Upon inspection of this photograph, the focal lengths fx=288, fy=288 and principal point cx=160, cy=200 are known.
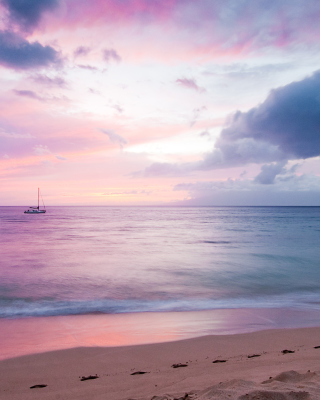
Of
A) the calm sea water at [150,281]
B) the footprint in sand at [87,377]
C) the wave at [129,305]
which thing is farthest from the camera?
the calm sea water at [150,281]

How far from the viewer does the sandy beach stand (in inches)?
161

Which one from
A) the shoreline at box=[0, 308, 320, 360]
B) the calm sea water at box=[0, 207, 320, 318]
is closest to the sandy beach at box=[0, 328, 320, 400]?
the shoreline at box=[0, 308, 320, 360]

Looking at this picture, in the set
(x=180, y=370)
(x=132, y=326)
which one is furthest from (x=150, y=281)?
(x=180, y=370)

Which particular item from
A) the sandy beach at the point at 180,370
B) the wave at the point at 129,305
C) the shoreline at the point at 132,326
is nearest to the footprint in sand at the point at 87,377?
the sandy beach at the point at 180,370

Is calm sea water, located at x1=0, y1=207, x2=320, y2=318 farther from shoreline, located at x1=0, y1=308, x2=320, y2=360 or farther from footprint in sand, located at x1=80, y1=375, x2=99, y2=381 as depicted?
footprint in sand, located at x1=80, y1=375, x2=99, y2=381

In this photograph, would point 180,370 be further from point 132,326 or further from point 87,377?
point 132,326

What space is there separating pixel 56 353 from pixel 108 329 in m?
1.92

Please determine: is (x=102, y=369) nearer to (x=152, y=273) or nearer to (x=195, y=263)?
(x=152, y=273)

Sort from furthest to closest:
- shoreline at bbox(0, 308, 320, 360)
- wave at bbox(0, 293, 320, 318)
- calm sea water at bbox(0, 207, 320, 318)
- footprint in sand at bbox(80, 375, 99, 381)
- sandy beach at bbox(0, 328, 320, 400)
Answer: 1. calm sea water at bbox(0, 207, 320, 318)
2. wave at bbox(0, 293, 320, 318)
3. shoreline at bbox(0, 308, 320, 360)
4. footprint in sand at bbox(80, 375, 99, 381)
5. sandy beach at bbox(0, 328, 320, 400)

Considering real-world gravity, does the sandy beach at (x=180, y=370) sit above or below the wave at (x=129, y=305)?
above

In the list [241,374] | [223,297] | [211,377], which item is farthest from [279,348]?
[223,297]

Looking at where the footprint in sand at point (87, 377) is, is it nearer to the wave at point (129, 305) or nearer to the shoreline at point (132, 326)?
the shoreline at point (132, 326)

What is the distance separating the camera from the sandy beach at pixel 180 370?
161 inches

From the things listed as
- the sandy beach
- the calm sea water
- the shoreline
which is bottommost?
the calm sea water
